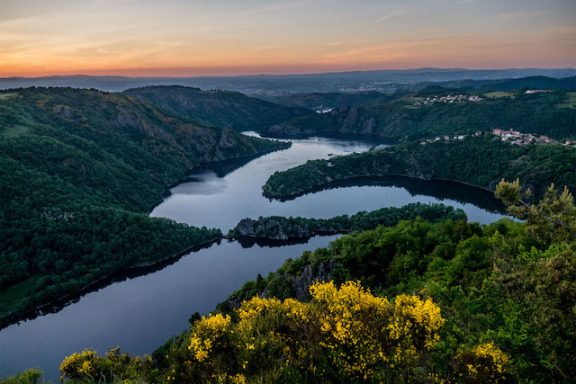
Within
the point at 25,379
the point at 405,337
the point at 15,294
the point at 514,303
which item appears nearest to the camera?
the point at 405,337

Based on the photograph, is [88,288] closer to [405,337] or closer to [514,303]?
[514,303]

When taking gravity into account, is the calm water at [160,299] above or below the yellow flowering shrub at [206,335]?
below

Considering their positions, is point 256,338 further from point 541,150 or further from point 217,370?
point 541,150

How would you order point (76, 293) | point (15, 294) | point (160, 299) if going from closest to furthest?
1. point (15, 294)
2. point (160, 299)
3. point (76, 293)

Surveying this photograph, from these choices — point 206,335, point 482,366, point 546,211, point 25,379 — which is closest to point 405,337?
point 482,366

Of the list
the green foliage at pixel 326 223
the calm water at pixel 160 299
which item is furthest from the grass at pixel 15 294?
the green foliage at pixel 326 223

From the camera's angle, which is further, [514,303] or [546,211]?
[514,303]

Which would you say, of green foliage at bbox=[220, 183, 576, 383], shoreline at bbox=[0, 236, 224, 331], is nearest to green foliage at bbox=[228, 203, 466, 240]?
shoreline at bbox=[0, 236, 224, 331]

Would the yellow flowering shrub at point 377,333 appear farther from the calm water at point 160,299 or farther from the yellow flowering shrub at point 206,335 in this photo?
the calm water at point 160,299
